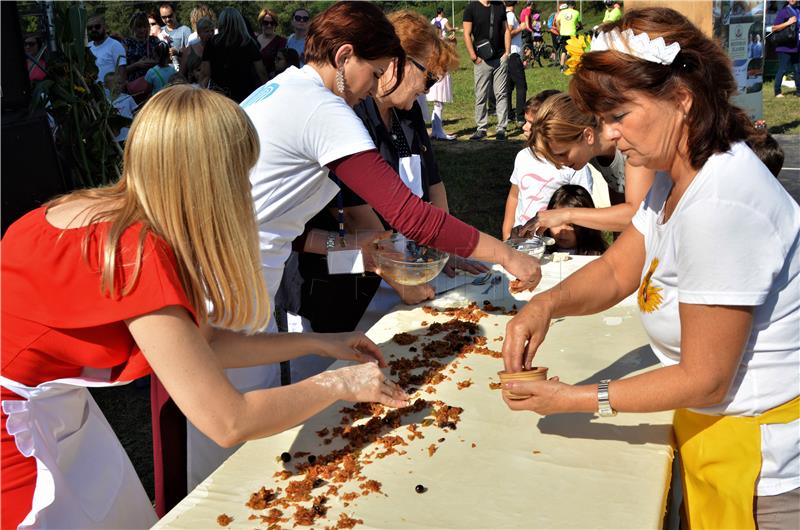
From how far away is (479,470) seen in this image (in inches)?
61.7

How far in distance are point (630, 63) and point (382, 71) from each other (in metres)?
0.93

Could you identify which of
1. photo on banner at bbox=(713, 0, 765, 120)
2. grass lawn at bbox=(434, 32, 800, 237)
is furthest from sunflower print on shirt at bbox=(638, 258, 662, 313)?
photo on banner at bbox=(713, 0, 765, 120)

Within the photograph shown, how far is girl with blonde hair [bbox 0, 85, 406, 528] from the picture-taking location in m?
1.27

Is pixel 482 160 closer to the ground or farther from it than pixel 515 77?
closer to the ground

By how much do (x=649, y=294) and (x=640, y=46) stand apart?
1.59 feet

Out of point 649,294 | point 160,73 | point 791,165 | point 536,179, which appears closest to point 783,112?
point 791,165

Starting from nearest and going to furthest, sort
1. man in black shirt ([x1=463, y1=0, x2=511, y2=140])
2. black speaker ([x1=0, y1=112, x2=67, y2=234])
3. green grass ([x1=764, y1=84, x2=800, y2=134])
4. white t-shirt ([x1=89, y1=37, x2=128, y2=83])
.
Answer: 1. black speaker ([x1=0, y1=112, x2=67, y2=234])
2. white t-shirt ([x1=89, y1=37, x2=128, y2=83])
3. man in black shirt ([x1=463, y1=0, x2=511, y2=140])
4. green grass ([x1=764, y1=84, x2=800, y2=134])

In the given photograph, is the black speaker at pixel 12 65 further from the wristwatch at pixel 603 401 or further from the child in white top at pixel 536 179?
the wristwatch at pixel 603 401

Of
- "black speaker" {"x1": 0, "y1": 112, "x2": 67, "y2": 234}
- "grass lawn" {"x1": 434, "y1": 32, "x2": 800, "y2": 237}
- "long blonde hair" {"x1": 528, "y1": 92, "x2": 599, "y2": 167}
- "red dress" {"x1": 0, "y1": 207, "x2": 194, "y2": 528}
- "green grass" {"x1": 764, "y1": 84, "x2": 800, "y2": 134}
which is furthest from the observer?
"green grass" {"x1": 764, "y1": 84, "x2": 800, "y2": 134}

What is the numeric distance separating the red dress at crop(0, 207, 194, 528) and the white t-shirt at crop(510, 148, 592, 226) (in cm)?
275

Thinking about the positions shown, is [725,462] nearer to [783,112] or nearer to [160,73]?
[160,73]

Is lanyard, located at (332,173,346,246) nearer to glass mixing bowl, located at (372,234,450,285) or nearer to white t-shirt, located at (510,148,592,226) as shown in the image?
glass mixing bowl, located at (372,234,450,285)

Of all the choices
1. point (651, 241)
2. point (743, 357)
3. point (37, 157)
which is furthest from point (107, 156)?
point (743, 357)

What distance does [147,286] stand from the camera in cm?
125
